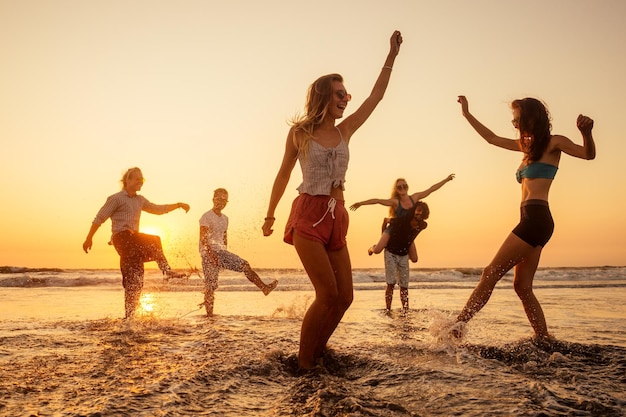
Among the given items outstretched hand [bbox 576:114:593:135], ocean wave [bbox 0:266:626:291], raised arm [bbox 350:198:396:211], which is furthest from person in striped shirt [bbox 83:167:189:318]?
ocean wave [bbox 0:266:626:291]

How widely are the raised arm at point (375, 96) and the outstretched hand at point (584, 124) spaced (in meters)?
1.66

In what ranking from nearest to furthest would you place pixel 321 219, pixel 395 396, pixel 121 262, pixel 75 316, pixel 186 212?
pixel 395 396, pixel 321 219, pixel 121 262, pixel 186 212, pixel 75 316

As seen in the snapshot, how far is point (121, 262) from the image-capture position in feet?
26.5

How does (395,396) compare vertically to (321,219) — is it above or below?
below

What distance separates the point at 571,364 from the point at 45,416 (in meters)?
4.00

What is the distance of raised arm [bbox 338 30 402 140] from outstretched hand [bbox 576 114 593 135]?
166cm

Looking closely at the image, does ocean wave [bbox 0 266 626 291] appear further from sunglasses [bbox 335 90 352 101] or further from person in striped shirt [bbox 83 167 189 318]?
sunglasses [bbox 335 90 352 101]

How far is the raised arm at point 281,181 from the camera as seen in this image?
4234 millimetres

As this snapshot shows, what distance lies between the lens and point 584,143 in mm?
4562

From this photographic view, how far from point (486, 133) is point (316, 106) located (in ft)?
8.37

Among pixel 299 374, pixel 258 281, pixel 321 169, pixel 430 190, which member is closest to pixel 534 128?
pixel 321 169

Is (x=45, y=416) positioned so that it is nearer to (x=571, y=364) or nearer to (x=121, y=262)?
(x=571, y=364)

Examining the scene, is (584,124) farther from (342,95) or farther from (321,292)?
(321,292)

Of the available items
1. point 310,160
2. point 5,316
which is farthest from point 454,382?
point 5,316
